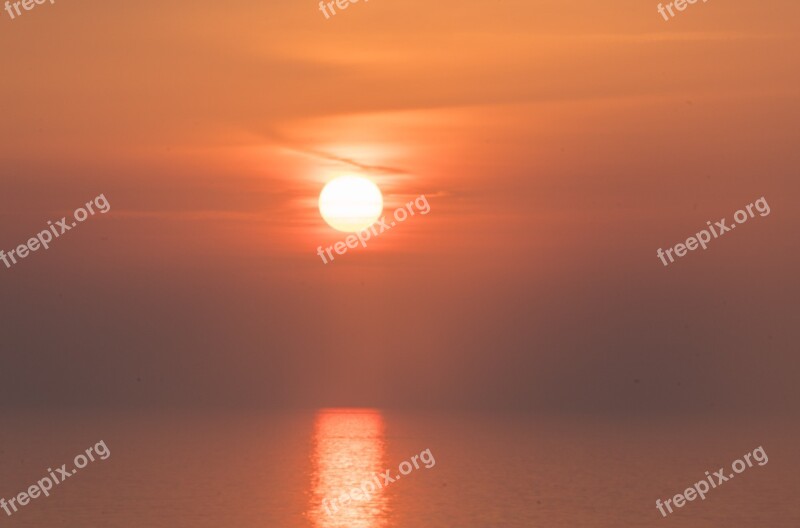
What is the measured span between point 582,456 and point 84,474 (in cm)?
4855

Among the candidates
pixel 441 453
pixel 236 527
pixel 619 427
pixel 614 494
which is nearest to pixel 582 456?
pixel 441 453

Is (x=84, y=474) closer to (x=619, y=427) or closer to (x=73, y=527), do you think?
(x=73, y=527)

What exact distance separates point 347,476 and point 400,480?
6.04 m

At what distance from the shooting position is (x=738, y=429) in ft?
549
